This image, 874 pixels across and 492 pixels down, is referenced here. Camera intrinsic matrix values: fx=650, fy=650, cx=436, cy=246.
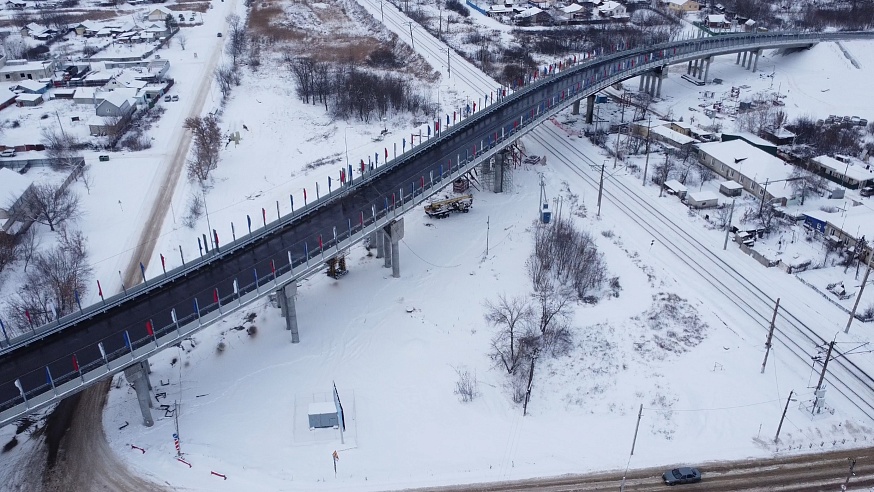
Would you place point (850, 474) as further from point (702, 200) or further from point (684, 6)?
point (684, 6)

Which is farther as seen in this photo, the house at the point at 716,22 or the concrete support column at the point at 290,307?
the house at the point at 716,22

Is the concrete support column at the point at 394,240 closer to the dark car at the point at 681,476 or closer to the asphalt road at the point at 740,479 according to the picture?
the asphalt road at the point at 740,479

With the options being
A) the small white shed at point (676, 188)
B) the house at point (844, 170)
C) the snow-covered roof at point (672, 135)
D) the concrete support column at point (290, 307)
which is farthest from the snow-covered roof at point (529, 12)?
the concrete support column at point (290, 307)

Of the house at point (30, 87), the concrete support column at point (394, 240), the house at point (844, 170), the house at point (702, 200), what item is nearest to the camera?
the concrete support column at point (394, 240)

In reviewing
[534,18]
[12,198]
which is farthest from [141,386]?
[534,18]

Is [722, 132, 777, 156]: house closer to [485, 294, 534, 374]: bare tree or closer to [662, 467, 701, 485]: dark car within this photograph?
[485, 294, 534, 374]: bare tree

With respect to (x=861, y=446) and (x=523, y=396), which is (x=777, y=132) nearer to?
(x=861, y=446)

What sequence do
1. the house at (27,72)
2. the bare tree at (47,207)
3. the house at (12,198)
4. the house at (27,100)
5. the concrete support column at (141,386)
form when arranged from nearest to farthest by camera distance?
the concrete support column at (141,386), the house at (12,198), the bare tree at (47,207), the house at (27,100), the house at (27,72)
